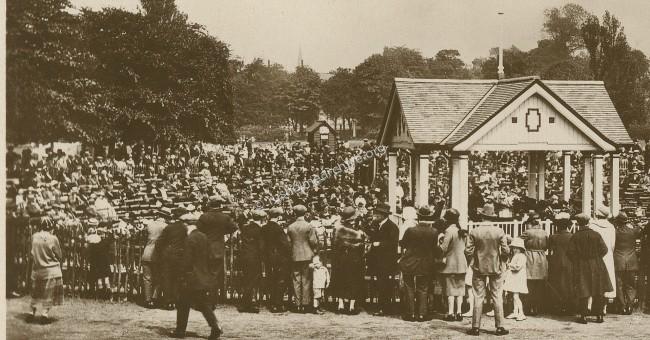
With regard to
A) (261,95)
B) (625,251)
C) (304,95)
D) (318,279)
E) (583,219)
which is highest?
(304,95)

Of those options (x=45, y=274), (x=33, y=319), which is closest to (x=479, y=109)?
(x=45, y=274)

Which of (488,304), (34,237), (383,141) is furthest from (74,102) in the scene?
(488,304)

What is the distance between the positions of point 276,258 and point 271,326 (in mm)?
1400

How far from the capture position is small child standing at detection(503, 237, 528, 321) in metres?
12.1

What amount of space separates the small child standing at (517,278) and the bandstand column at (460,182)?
122 inches

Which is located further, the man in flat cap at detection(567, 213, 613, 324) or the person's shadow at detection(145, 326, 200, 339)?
the man in flat cap at detection(567, 213, 613, 324)

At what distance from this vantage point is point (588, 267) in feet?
38.9

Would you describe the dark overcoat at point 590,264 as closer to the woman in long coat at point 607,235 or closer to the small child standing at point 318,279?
the woman in long coat at point 607,235

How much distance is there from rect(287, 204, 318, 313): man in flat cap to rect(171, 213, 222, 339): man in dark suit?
2.18 m

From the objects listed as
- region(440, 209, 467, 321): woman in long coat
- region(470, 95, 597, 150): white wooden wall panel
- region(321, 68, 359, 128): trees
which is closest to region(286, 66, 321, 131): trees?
region(321, 68, 359, 128): trees

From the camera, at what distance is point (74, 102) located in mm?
16781

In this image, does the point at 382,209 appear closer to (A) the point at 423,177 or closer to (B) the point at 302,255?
(B) the point at 302,255

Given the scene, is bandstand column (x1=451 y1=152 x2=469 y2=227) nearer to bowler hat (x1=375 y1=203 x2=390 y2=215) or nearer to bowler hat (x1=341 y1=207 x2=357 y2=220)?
bowler hat (x1=375 y1=203 x2=390 y2=215)

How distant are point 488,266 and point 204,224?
4668mm
